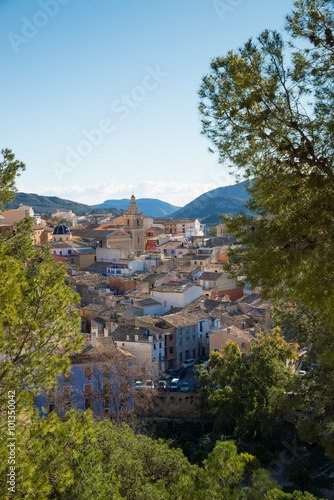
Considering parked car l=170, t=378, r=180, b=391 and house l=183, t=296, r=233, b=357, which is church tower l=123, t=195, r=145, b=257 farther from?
parked car l=170, t=378, r=180, b=391

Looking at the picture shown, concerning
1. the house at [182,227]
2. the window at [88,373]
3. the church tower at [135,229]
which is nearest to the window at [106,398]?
the window at [88,373]

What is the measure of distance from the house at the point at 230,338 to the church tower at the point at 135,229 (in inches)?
1303

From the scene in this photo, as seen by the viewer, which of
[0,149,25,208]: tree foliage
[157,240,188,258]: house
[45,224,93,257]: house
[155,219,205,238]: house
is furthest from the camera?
[155,219,205,238]: house

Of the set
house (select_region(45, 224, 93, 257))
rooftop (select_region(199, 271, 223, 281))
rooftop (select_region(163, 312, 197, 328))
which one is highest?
house (select_region(45, 224, 93, 257))

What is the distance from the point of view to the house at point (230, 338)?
25531 millimetres

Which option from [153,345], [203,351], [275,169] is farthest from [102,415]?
[275,169]

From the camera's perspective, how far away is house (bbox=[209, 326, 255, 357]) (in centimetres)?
2553

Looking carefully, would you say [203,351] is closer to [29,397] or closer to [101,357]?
[101,357]

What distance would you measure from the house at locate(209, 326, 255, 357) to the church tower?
109ft

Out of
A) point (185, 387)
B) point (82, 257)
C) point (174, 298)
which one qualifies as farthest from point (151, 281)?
point (82, 257)

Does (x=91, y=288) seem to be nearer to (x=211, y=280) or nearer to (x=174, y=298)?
(x=174, y=298)

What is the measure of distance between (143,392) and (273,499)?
14.8 metres

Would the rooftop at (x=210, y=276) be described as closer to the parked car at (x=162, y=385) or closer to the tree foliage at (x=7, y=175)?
the parked car at (x=162, y=385)

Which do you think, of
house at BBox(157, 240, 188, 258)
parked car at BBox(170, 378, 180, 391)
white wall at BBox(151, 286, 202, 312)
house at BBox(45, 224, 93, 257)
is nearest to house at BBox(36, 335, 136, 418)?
parked car at BBox(170, 378, 180, 391)
